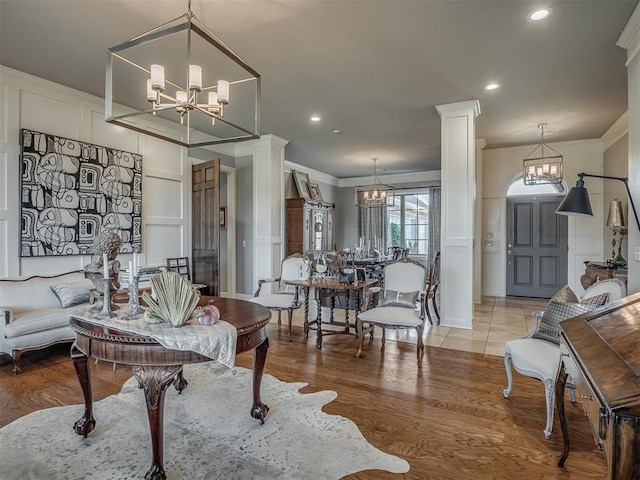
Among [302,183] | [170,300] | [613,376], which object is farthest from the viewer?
[302,183]

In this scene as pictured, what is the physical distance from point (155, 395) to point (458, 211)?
4135 mm

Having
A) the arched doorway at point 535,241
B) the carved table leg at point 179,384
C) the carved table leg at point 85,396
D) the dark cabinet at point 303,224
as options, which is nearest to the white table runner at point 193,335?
the carved table leg at point 85,396

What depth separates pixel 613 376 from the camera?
1.05 m

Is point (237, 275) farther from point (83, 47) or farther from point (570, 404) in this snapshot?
point (570, 404)

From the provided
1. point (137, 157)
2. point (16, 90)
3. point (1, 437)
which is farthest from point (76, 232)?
point (1, 437)

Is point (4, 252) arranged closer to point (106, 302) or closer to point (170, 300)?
point (106, 302)

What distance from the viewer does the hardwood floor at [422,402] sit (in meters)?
1.90

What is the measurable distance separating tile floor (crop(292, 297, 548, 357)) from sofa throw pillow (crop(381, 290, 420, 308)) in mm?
585

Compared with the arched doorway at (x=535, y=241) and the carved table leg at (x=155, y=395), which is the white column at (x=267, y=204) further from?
the arched doorway at (x=535, y=241)

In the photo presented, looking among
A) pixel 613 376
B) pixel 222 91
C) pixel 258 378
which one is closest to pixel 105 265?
pixel 258 378

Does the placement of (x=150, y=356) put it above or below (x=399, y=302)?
above

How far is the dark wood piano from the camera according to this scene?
886mm

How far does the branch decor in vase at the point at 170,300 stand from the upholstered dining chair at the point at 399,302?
2108 millimetres

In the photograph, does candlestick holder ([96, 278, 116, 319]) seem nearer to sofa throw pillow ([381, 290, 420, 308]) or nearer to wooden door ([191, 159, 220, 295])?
sofa throw pillow ([381, 290, 420, 308])
